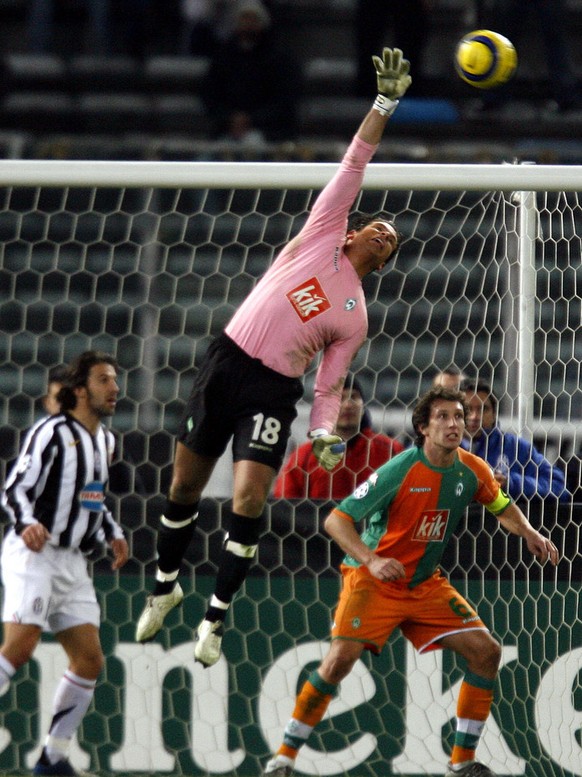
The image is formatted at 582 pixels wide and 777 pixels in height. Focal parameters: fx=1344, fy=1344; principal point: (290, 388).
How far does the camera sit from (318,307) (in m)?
4.81

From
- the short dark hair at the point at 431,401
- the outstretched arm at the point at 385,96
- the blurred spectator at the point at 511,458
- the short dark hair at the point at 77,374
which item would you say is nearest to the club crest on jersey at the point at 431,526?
the short dark hair at the point at 431,401

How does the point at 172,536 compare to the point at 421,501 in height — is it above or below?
below

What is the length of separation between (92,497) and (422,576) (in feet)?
4.78

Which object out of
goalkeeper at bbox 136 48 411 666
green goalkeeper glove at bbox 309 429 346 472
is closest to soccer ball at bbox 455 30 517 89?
goalkeeper at bbox 136 48 411 666

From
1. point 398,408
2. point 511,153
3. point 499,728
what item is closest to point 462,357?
point 398,408

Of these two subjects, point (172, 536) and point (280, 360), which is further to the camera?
point (172, 536)

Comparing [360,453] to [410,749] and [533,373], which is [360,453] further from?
[410,749]

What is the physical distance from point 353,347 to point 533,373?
1.48 meters

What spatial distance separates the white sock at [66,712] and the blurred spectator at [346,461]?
1.25 metres

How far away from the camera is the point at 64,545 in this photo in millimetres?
5789

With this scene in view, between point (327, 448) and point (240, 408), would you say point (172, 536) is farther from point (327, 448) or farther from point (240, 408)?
point (327, 448)

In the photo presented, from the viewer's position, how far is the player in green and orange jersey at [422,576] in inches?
218

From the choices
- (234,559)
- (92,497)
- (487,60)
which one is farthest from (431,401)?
(92,497)

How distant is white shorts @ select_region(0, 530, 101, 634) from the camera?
563cm
